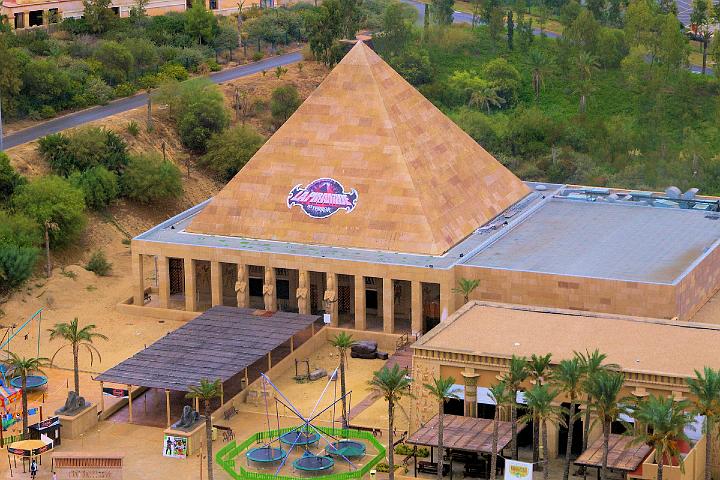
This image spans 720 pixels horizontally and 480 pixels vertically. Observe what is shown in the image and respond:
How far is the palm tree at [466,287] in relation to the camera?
9488cm

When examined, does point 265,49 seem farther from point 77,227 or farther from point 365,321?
point 365,321

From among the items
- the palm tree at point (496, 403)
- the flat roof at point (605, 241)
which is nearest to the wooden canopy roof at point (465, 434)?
the palm tree at point (496, 403)

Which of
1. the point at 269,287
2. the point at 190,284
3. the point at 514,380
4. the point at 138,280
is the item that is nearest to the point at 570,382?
the point at 514,380

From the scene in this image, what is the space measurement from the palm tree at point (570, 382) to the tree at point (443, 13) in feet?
323

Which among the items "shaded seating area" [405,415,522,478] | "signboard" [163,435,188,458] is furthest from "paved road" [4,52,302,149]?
"shaded seating area" [405,415,522,478]

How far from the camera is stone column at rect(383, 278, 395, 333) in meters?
97.8

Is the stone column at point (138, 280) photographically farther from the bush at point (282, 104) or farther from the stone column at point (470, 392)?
the bush at point (282, 104)

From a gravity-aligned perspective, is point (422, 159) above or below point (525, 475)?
above

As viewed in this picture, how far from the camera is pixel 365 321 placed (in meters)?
99.8

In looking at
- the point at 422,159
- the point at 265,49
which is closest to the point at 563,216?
the point at 422,159

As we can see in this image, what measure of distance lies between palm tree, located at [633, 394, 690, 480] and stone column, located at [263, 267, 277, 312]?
31.4 metres

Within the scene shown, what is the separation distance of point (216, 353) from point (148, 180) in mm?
34715

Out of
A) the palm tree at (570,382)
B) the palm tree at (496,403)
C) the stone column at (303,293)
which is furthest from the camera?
the stone column at (303,293)

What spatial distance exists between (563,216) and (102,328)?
91.5ft
